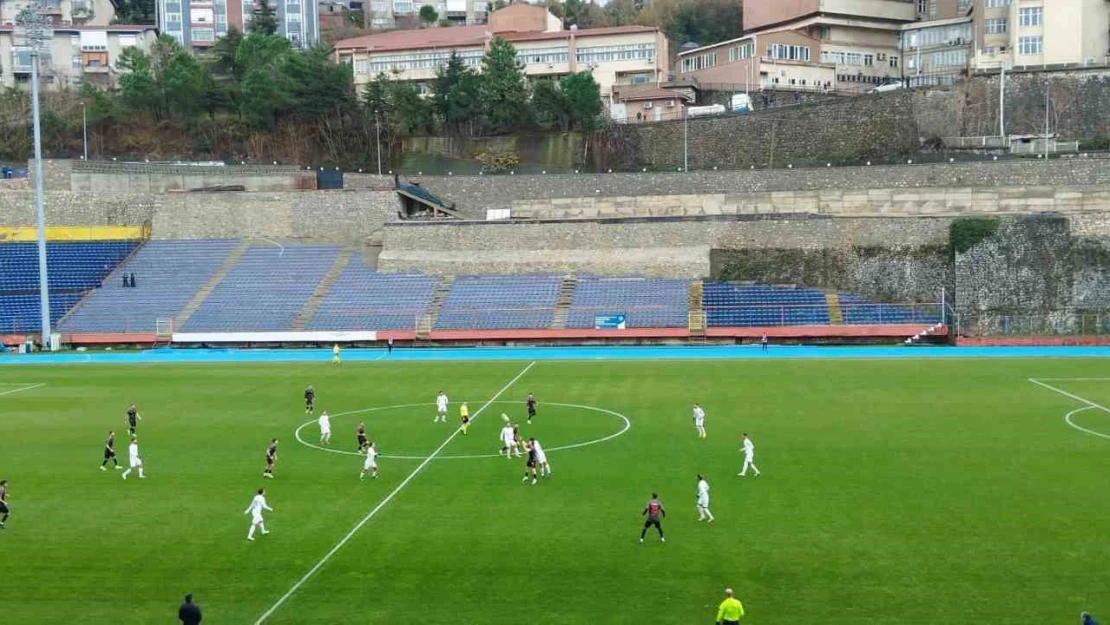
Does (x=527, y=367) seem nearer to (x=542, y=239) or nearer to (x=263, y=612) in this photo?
(x=542, y=239)

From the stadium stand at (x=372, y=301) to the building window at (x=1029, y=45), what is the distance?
53603 mm

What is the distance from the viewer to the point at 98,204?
8169cm

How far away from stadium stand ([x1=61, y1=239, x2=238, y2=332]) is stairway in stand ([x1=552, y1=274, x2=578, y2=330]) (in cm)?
2459

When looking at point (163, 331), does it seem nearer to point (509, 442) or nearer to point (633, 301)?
point (633, 301)

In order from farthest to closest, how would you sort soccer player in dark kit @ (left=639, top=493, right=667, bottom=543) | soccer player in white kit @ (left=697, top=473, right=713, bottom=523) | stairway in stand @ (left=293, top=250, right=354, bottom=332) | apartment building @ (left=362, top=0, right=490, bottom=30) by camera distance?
apartment building @ (left=362, top=0, right=490, bottom=30) < stairway in stand @ (left=293, top=250, right=354, bottom=332) < soccer player in white kit @ (left=697, top=473, right=713, bottom=523) < soccer player in dark kit @ (left=639, top=493, right=667, bottom=543)

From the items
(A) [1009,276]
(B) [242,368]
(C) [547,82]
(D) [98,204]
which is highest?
(C) [547,82]

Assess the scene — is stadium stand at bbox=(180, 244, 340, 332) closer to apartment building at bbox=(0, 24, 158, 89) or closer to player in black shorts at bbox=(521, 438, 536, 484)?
player in black shorts at bbox=(521, 438, 536, 484)

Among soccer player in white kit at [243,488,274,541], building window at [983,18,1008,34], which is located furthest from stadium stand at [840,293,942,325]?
building window at [983,18,1008,34]

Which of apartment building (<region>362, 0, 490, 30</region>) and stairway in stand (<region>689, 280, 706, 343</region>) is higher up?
apartment building (<region>362, 0, 490, 30</region>)

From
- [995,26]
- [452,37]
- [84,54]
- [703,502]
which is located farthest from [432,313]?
[84,54]

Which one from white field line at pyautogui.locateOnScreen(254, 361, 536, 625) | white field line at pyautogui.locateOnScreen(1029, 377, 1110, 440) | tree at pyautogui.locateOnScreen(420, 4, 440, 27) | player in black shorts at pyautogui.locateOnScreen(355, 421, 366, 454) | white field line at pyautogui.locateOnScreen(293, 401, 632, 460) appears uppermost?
tree at pyautogui.locateOnScreen(420, 4, 440, 27)

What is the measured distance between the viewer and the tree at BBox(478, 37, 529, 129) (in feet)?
315

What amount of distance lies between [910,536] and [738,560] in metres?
3.96

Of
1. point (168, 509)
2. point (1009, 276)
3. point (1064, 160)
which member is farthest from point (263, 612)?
point (1064, 160)
